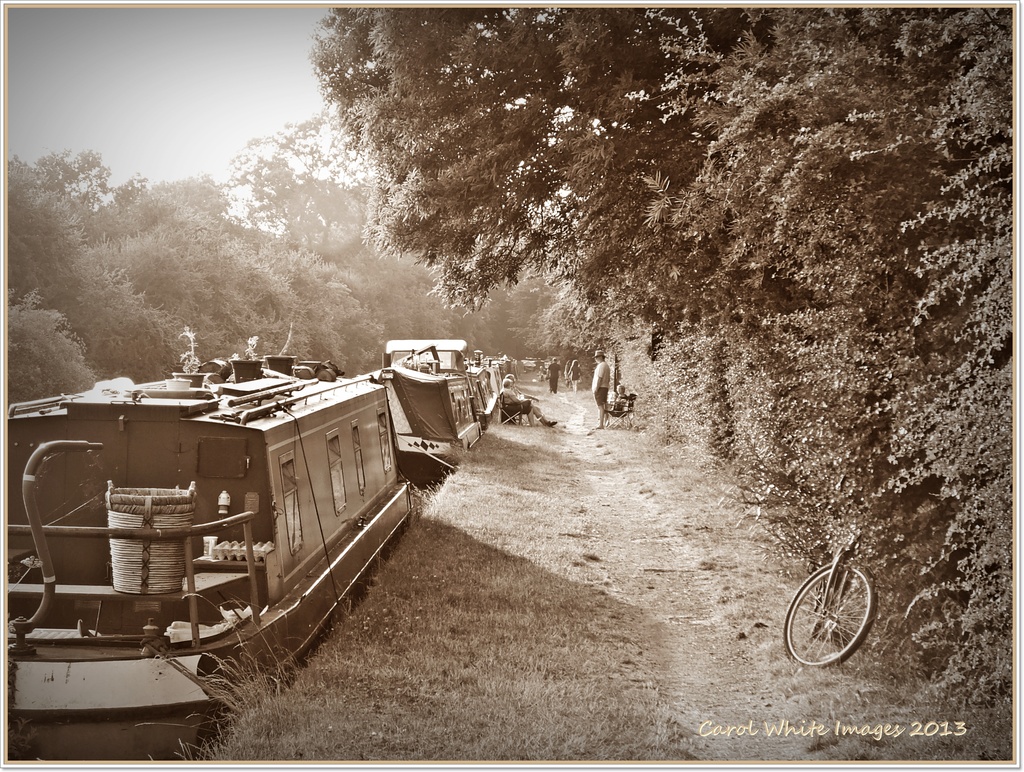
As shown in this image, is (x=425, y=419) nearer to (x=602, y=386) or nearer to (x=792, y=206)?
(x=602, y=386)

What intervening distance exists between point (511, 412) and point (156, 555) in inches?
618

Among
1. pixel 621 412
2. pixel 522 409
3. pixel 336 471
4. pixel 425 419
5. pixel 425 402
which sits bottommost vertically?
pixel 621 412

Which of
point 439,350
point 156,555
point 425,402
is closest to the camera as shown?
point 156,555

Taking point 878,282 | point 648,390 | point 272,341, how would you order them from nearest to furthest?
point 878,282 < point 272,341 < point 648,390

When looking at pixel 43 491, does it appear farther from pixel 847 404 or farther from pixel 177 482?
pixel 847 404

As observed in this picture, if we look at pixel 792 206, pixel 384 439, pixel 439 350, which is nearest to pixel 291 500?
pixel 384 439

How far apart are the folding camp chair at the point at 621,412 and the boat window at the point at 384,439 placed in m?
9.32

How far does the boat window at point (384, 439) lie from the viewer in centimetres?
815

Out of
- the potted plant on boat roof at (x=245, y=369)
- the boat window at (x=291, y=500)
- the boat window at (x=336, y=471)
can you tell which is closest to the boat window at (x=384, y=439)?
the boat window at (x=336, y=471)

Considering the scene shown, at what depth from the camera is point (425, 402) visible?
480 inches

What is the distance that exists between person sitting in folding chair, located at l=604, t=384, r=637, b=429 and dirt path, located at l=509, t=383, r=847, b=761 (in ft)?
20.7

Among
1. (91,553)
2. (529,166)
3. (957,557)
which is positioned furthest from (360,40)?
(957,557)

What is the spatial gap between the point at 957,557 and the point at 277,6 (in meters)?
4.84

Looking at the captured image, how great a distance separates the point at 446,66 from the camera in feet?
19.5
